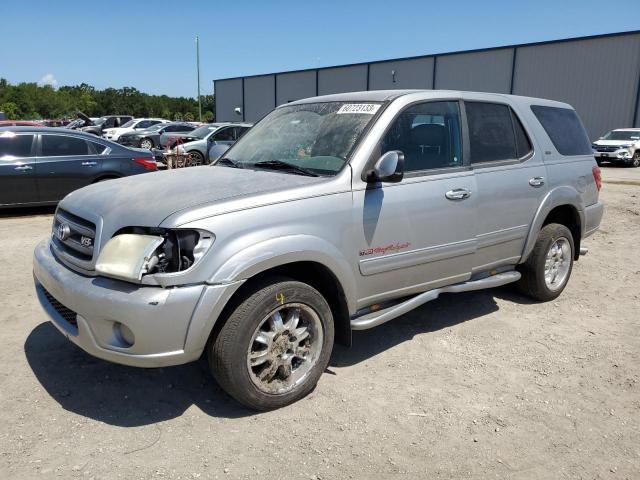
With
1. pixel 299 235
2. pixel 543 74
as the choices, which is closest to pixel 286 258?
pixel 299 235

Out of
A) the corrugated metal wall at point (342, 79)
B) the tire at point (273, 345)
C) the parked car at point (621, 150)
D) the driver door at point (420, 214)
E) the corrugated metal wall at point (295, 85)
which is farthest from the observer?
the corrugated metal wall at point (295, 85)

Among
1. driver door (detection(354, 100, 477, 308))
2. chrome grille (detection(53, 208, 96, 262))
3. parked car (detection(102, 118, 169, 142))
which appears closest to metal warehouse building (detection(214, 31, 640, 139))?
parked car (detection(102, 118, 169, 142))

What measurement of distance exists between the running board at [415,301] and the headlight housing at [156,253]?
1.24m

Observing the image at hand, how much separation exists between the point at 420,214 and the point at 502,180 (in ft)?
3.51

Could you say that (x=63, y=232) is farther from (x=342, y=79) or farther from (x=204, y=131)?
(x=342, y=79)

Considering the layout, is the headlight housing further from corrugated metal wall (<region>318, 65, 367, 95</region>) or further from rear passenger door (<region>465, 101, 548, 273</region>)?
corrugated metal wall (<region>318, 65, 367, 95</region>)

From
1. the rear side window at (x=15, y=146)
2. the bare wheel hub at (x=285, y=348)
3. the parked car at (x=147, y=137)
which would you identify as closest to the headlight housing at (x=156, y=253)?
→ the bare wheel hub at (x=285, y=348)

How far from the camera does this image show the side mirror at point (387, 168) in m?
3.37

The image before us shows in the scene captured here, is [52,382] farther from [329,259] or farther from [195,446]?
[329,259]

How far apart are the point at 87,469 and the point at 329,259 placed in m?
1.70

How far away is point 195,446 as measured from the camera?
2.88 meters

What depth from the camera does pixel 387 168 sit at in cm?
337

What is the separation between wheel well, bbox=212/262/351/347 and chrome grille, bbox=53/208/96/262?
0.93 metres

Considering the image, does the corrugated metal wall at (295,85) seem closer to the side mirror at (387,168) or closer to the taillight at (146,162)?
the taillight at (146,162)
